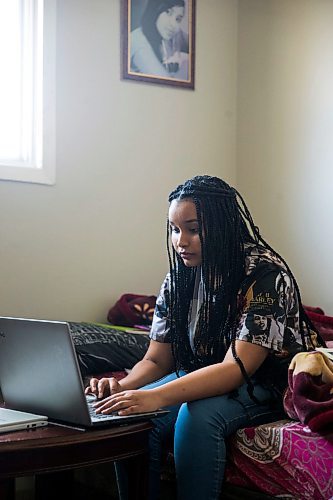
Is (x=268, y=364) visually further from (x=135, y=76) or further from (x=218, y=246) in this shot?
(x=135, y=76)

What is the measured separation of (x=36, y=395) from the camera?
1.78 meters

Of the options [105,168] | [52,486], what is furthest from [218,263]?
[105,168]

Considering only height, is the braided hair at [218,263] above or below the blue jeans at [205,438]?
above

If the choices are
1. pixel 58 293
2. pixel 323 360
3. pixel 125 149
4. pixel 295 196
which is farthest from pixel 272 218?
pixel 323 360

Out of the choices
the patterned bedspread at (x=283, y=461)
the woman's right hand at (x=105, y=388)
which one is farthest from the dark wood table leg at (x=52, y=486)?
the patterned bedspread at (x=283, y=461)

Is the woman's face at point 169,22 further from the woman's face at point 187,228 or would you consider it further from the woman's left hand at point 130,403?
the woman's left hand at point 130,403

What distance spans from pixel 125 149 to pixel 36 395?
1.76 meters

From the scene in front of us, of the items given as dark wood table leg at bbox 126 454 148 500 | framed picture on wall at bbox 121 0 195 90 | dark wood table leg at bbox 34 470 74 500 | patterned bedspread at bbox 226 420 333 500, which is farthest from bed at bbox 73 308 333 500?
framed picture on wall at bbox 121 0 195 90

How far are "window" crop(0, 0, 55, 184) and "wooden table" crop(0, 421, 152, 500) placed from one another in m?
1.59

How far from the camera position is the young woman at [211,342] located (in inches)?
73.2

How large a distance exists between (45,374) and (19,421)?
0.38ft

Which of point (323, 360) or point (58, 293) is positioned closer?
point (323, 360)

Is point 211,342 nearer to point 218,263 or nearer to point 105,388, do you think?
point 218,263

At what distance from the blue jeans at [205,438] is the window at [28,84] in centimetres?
148
